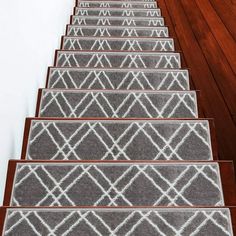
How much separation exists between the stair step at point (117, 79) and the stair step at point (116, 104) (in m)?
0.25

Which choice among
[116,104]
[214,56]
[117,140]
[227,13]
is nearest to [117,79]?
[116,104]

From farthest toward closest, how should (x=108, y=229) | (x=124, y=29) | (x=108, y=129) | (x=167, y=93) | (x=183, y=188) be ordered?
(x=124, y=29) → (x=167, y=93) → (x=108, y=129) → (x=183, y=188) → (x=108, y=229)

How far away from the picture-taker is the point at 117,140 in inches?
68.8

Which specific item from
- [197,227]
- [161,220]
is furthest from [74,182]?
[197,227]

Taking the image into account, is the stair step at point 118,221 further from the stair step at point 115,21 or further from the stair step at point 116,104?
the stair step at point 115,21

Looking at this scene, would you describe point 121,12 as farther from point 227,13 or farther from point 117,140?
point 117,140

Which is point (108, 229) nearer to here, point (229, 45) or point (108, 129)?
point (108, 129)

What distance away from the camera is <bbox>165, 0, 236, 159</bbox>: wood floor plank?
2.29m

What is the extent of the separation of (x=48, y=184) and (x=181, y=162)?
0.53 m

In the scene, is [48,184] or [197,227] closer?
[197,227]

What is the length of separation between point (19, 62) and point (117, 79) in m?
0.65

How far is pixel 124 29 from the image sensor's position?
3117mm

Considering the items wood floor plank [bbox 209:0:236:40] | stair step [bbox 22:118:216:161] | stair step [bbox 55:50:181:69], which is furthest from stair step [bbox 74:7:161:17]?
→ stair step [bbox 22:118:216:161]

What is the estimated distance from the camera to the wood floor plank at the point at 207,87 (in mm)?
2287
